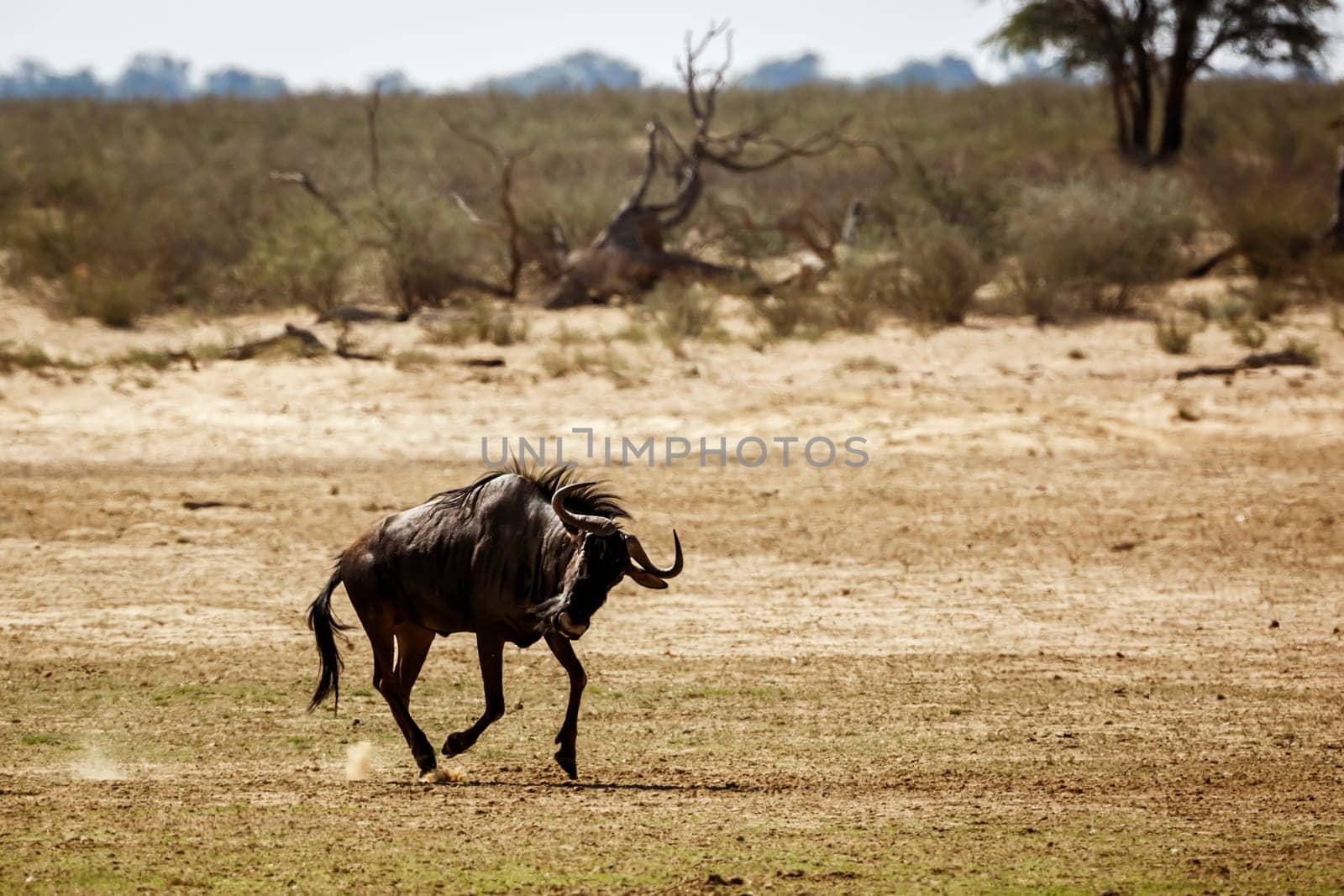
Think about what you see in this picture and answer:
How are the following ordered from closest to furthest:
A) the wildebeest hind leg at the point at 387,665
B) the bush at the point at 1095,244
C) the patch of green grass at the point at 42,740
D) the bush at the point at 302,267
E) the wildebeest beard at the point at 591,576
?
the wildebeest beard at the point at 591,576
the wildebeest hind leg at the point at 387,665
the patch of green grass at the point at 42,740
the bush at the point at 1095,244
the bush at the point at 302,267

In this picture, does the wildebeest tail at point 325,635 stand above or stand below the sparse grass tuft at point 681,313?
below

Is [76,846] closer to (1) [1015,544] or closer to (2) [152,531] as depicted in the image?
(2) [152,531]

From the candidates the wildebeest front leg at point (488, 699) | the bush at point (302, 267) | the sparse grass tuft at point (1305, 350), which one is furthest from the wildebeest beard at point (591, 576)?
the bush at point (302, 267)

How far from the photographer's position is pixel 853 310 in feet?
69.1

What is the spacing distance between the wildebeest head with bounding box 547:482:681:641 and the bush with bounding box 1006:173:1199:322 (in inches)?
615

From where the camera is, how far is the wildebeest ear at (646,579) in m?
6.82

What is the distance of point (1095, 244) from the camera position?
22.6 metres

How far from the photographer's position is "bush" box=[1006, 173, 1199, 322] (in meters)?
21.7

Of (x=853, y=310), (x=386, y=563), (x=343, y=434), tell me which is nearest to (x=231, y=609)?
(x=386, y=563)

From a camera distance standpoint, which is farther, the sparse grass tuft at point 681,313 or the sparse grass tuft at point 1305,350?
the sparse grass tuft at point 681,313

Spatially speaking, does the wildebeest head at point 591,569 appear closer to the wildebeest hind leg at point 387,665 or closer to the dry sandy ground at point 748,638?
the dry sandy ground at point 748,638

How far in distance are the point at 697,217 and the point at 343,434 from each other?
1345cm

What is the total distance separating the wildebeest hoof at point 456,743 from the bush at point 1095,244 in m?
15.6

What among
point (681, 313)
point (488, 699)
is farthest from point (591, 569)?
point (681, 313)
